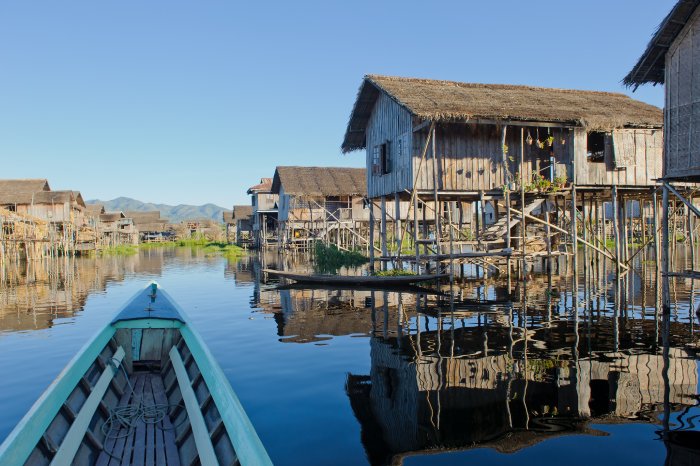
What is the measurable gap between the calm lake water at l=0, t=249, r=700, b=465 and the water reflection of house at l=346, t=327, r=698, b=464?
0.02 m

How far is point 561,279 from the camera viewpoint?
1889 cm

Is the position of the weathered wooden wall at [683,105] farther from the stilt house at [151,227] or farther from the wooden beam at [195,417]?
the stilt house at [151,227]

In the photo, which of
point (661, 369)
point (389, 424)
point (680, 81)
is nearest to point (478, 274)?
point (680, 81)

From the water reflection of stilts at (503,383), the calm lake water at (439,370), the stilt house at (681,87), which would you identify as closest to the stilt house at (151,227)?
the calm lake water at (439,370)

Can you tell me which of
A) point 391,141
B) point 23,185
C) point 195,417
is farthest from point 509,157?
point 23,185

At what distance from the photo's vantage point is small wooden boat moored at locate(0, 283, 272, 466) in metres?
3.79

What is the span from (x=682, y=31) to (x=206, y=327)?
11134 mm

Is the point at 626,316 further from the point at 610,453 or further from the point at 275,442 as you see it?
the point at 275,442

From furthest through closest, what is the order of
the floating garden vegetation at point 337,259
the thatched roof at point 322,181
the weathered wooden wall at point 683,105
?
1. the thatched roof at point 322,181
2. the floating garden vegetation at point 337,259
3. the weathered wooden wall at point 683,105

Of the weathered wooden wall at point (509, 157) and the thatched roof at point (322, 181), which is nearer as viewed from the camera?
the weathered wooden wall at point (509, 157)

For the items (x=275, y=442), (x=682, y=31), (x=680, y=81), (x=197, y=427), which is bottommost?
→ (x=275, y=442)

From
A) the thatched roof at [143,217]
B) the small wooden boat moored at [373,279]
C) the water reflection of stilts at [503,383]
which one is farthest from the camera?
the thatched roof at [143,217]

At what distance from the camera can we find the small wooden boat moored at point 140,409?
3.79 meters

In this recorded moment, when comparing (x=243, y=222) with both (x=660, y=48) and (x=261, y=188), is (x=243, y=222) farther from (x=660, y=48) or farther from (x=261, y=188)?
(x=660, y=48)
